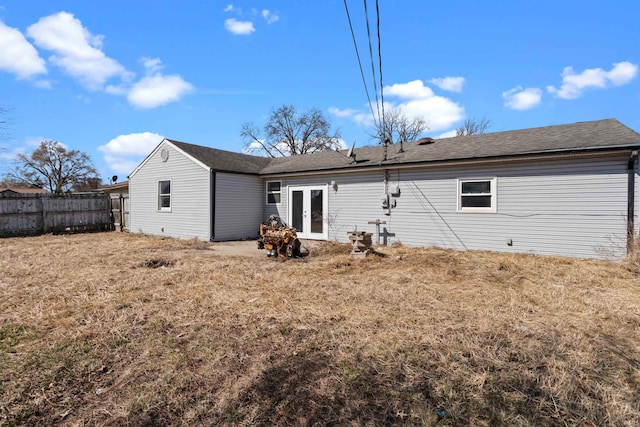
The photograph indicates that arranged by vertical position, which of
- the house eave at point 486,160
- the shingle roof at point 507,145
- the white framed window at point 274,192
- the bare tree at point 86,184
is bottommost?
the white framed window at point 274,192

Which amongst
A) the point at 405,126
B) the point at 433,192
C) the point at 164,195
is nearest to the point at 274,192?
the point at 164,195

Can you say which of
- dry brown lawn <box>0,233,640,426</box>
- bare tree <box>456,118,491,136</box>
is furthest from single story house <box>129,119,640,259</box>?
bare tree <box>456,118,491,136</box>

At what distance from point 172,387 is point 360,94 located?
8.21 metres

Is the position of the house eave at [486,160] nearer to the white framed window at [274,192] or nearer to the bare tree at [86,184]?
the white framed window at [274,192]

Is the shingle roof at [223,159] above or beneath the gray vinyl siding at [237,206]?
above

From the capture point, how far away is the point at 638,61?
39.1 ft

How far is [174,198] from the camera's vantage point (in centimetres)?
1372

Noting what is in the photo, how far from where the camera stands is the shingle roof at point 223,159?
13.0 m

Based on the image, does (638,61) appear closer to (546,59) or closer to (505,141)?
(546,59)

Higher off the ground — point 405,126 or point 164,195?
point 405,126

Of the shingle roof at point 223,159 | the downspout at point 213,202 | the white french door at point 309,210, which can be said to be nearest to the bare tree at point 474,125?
the shingle roof at point 223,159

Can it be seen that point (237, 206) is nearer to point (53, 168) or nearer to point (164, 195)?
point (164, 195)

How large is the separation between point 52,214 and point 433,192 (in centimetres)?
1668

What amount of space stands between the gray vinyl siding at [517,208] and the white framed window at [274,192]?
3524mm
